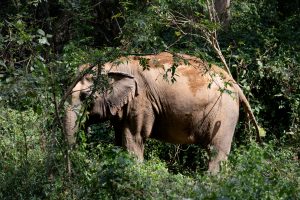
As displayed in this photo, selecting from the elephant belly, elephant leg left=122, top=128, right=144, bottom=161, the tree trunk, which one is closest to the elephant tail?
the elephant belly

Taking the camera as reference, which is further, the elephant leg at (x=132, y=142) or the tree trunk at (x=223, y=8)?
the tree trunk at (x=223, y=8)

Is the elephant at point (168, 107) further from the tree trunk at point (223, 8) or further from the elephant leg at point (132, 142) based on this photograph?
the tree trunk at point (223, 8)

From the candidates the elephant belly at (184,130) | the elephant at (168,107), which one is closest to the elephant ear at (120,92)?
the elephant at (168,107)

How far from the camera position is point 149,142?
1133cm

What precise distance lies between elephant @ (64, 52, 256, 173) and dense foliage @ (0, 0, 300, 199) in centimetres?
45

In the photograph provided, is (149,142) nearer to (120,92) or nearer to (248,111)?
(248,111)

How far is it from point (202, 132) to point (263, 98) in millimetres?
2224

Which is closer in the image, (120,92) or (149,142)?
(120,92)

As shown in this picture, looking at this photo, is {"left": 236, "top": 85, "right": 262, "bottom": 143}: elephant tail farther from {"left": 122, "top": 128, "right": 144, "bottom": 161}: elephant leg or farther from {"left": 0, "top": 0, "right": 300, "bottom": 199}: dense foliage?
{"left": 122, "top": 128, "right": 144, "bottom": 161}: elephant leg

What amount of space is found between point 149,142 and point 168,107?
4.64ft

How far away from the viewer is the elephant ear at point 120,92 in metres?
9.70

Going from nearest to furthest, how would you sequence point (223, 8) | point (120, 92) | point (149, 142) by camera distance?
point (120, 92) < point (149, 142) < point (223, 8)

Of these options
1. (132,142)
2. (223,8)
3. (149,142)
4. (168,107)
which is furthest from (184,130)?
(223,8)

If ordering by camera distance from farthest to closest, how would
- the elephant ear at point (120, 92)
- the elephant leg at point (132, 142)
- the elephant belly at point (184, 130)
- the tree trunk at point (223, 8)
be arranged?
the tree trunk at point (223, 8) < the elephant belly at point (184, 130) < the elephant leg at point (132, 142) < the elephant ear at point (120, 92)
